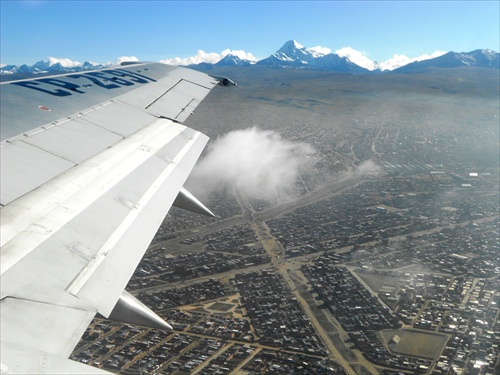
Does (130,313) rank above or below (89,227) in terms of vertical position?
below

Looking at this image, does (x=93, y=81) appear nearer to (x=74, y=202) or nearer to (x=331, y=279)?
→ (x=74, y=202)

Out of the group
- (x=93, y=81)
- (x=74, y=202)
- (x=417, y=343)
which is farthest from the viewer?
(x=417, y=343)

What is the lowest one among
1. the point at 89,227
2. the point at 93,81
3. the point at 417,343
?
the point at 417,343

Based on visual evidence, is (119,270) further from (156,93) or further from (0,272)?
(156,93)

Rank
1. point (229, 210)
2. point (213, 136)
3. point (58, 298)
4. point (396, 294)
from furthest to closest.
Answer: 1. point (213, 136)
2. point (229, 210)
3. point (396, 294)
4. point (58, 298)

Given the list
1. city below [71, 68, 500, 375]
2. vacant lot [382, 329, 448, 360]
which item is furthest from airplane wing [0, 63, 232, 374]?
vacant lot [382, 329, 448, 360]

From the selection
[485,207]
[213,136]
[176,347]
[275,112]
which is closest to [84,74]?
[176,347]

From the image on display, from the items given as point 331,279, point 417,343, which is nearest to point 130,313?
point 417,343

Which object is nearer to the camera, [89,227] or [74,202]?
[89,227]

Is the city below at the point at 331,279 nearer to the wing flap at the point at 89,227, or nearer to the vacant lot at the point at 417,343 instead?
the vacant lot at the point at 417,343
